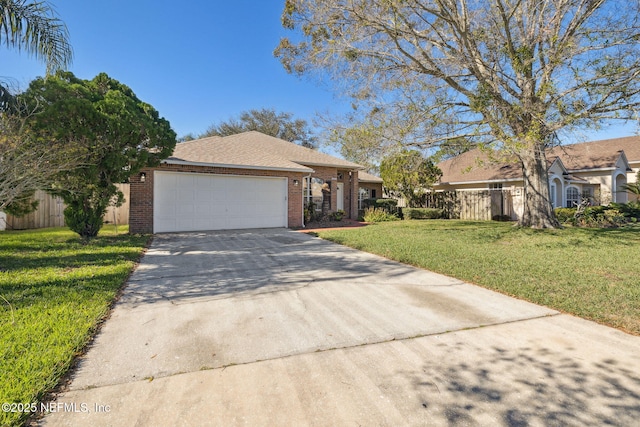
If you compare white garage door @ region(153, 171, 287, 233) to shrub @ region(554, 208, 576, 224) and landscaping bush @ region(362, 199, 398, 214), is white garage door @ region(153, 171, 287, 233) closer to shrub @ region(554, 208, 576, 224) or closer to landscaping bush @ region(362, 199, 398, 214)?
landscaping bush @ region(362, 199, 398, 214)

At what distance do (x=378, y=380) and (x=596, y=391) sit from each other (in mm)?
1605

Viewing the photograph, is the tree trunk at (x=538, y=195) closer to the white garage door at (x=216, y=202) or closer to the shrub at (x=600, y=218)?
the shrub at (x=600, y=218)

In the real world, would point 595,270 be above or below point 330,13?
below

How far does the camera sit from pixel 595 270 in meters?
5.66

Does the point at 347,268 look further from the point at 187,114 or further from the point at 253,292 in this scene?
the point at 187,114

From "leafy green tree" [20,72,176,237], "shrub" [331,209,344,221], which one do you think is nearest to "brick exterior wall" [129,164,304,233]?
"leafy green tree" [20,72,176,237]

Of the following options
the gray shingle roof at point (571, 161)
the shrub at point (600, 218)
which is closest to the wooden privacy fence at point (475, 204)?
the gray shingle roof at point (571, 161)

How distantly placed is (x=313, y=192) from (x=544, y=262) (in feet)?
35.1

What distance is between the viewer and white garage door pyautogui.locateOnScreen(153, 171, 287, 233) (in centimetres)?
1112

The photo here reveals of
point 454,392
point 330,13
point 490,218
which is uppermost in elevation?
point 330,13

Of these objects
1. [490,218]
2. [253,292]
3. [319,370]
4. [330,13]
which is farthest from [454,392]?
[490,218]

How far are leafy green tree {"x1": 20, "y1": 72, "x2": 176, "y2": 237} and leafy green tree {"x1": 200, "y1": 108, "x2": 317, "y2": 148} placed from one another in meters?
25.0

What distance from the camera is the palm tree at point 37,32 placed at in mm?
6562

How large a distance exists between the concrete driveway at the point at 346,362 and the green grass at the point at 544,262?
54cm
